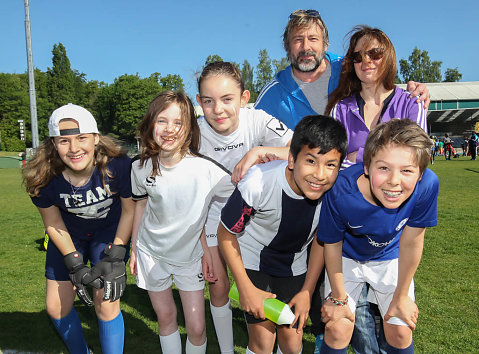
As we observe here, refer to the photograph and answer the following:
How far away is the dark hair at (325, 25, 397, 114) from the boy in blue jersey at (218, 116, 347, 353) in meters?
0.66

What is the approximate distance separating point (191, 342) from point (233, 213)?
120 cm

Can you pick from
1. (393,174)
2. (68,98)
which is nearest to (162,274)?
(393,174)

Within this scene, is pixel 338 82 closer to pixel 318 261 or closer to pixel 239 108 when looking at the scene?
→ pixel 239 108

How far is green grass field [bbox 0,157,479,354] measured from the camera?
3658 mm

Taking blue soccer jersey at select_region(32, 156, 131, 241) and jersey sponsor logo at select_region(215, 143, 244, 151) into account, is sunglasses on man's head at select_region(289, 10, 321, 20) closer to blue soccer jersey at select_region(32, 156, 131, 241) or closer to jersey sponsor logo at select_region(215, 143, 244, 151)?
jersey sponsor logo at select_region(215, 143, 244, 151)

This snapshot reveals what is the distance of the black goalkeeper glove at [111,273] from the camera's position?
118 inches

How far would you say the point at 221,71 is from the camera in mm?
2953

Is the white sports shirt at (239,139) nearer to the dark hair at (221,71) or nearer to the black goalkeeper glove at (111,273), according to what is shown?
the dark hair at (221,71)

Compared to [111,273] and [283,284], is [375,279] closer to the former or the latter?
[283,284]

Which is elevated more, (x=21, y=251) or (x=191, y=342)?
(x=191, y=342)

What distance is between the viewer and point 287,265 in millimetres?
2842

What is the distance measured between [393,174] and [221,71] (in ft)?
4.80

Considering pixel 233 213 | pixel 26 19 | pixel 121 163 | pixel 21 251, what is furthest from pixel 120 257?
pixel 26 19

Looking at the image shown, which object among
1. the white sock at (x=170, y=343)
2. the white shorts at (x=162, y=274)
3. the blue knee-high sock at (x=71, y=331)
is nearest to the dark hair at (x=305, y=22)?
the white shorts at (x=162, y=274)
